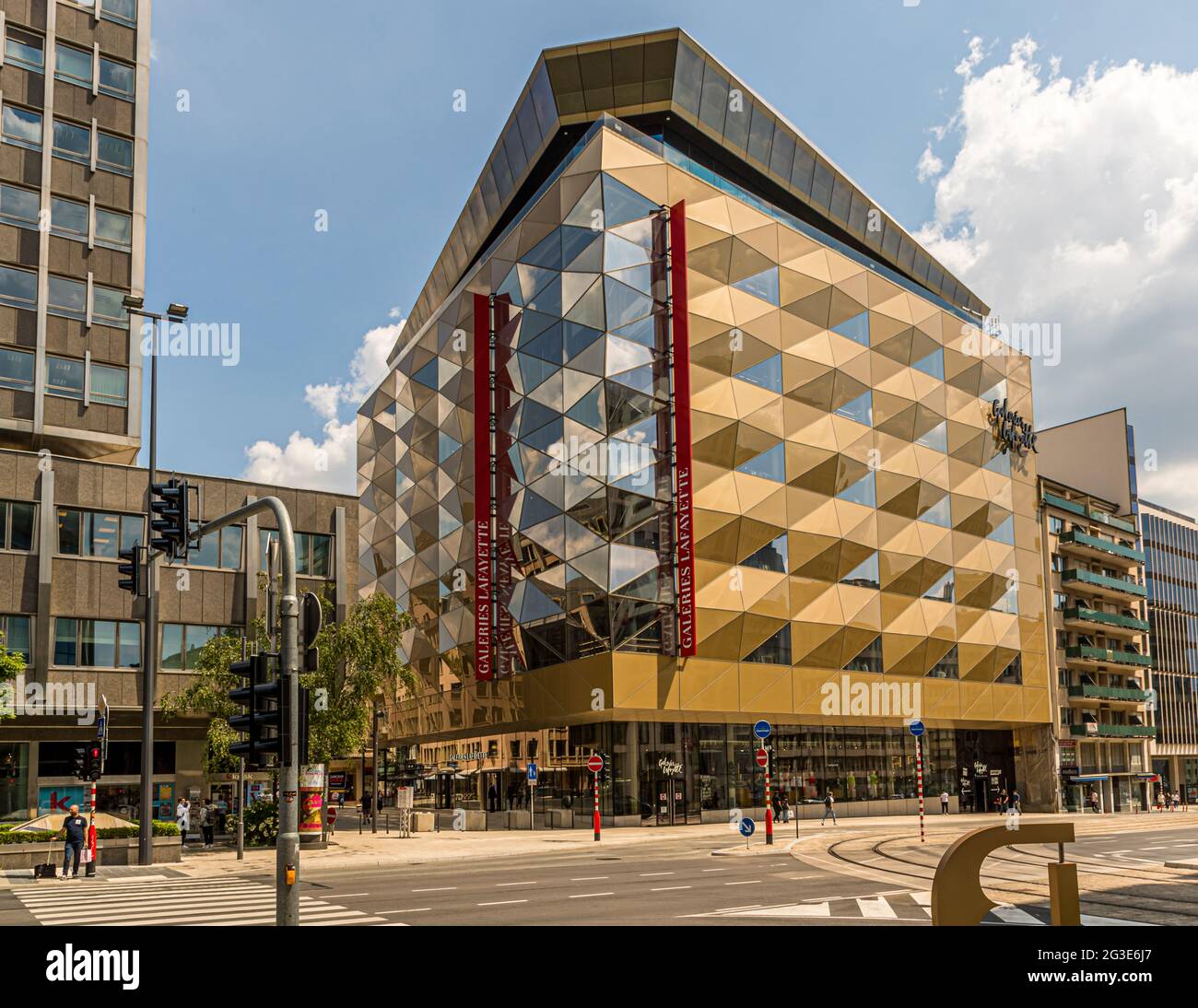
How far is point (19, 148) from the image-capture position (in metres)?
51.0

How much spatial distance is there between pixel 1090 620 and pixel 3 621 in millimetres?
72789

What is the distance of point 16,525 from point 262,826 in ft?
56.1

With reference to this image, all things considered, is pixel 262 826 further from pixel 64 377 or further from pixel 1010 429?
pixel 1010 429

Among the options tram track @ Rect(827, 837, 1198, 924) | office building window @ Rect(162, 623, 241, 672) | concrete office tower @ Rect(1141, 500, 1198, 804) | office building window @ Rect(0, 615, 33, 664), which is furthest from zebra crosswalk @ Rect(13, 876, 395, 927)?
concrete office tower @ Rect(1141, 500, 1198, 804)

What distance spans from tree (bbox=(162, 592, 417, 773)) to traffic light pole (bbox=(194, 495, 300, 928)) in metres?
22.0

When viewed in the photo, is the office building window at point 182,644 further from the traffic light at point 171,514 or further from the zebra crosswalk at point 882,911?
the zebra crosswalk at point 882,911

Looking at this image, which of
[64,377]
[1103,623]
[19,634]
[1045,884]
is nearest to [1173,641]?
[1103,623]

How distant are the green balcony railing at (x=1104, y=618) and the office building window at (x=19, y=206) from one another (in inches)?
2848

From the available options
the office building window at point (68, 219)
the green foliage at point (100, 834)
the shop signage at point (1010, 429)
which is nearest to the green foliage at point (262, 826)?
the green foliage at point (100, 834)

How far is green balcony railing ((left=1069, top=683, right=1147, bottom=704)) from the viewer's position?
80312mm

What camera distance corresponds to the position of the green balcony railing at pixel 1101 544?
8141 cm
